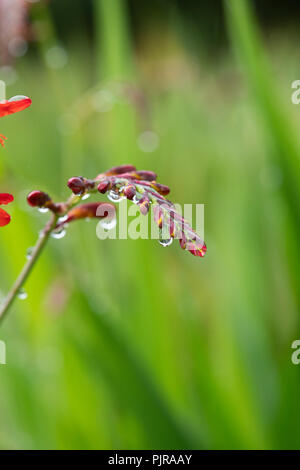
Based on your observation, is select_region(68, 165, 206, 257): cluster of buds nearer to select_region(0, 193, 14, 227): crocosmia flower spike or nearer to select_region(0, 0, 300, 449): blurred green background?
select_region(0, 193, 14, 227): crocosmia flower spike

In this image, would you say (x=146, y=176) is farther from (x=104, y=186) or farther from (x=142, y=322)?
(x=142, y=322)

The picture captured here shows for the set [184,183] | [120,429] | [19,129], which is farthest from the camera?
[19,129]

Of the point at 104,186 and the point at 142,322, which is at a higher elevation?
the point at 104,186

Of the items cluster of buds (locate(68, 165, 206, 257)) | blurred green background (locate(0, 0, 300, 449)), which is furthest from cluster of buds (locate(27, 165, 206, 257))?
blurred green background (locate(0, 0, 300, 449))

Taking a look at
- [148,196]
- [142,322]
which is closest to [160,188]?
[148,196]

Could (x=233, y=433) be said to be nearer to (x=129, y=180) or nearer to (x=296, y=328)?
(x=296, y=328)
